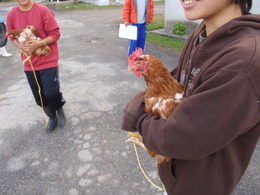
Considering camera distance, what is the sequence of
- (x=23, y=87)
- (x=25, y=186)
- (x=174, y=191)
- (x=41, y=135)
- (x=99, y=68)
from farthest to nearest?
1. (x=99, y=68)
2. (x=23, y=87)
3. (x=41, y=135)
4. (x=25, y=186)
5. (x=174, y=191)

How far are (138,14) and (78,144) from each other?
4.05 meters

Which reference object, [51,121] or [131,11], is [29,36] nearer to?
[51,121]

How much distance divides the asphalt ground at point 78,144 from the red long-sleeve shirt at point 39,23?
46.7 inches

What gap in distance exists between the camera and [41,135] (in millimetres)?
3396

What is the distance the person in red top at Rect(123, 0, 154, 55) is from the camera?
5.59 m

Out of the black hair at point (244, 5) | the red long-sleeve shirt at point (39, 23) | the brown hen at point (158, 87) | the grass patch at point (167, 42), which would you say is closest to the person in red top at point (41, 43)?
the red long-sleeve shirt at point (39, 23)

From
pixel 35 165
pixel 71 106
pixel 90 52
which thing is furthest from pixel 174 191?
pixel 90 52

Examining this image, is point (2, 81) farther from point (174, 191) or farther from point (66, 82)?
point (174, 191)

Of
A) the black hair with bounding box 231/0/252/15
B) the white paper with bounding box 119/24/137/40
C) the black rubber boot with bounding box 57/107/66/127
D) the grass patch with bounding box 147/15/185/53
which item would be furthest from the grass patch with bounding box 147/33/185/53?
the black hair with bounding box 231/0/252/15

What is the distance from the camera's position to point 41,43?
2.75 m

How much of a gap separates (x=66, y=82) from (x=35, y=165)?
2659 mm

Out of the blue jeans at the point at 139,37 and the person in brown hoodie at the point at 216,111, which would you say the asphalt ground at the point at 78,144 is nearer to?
the blue jeans at the point at 139,37

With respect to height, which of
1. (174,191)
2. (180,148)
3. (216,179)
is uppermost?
(180,148)

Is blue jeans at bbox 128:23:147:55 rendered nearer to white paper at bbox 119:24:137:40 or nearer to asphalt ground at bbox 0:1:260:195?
white paper at bbox 119:24:137:40
